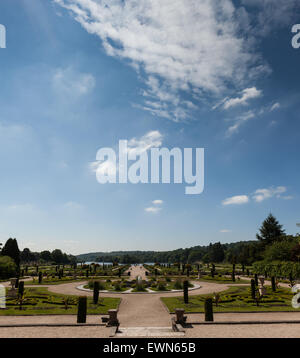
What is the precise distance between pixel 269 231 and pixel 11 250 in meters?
78.2

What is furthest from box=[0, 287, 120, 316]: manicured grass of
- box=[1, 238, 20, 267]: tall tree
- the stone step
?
box=[1, 238, 20, 267]: tall tree

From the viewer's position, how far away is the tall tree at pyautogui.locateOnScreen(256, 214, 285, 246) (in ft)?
257

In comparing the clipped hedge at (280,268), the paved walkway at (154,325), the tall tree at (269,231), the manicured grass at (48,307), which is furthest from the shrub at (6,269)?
the tall tree at (269,231)

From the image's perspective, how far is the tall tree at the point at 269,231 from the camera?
78.2 meters

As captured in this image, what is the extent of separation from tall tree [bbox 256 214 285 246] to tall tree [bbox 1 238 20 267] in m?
74.0

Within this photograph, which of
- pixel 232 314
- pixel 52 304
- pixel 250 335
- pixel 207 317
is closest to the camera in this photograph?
pixel 250 335

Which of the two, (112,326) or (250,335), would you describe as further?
(112,326)

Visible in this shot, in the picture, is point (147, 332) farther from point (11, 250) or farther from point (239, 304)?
point (11, 250)

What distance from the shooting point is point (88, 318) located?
1711 cm

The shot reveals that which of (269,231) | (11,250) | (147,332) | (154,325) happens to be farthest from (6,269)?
(269,231)

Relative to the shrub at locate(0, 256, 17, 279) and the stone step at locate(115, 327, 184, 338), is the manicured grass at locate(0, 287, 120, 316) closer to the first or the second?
the stone step at locate(115, 327, 184, 338)
